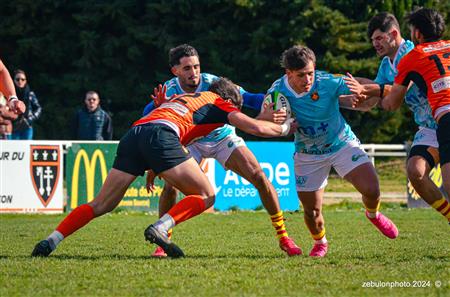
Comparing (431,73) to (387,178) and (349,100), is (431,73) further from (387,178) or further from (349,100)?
(387,178)

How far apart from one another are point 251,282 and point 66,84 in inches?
919

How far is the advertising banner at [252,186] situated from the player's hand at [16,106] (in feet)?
25.5

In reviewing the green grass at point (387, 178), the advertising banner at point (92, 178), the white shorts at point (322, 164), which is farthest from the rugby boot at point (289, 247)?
the green grass at point (387, 178)

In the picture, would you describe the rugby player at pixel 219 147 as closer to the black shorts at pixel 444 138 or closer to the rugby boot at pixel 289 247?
the rugby boot at pixel 289 247

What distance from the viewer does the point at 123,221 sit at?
576 inches

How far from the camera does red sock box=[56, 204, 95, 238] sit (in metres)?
8.79

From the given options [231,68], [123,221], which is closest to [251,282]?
[123,221]

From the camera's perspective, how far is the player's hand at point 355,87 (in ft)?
29.0

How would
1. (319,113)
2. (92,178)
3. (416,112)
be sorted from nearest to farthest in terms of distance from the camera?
(319,113) < (416,112) < (92,178)

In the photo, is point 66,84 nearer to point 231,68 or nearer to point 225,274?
point 231,68

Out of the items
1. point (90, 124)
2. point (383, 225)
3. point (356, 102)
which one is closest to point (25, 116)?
point (90, 124)

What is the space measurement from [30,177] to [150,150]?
26.1 feet

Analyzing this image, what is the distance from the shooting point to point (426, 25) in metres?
8.66

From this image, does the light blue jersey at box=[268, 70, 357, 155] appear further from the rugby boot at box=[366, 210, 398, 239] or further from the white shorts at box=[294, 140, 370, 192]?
Result: the rugby boot at box=[366, 210, 398, 239]
